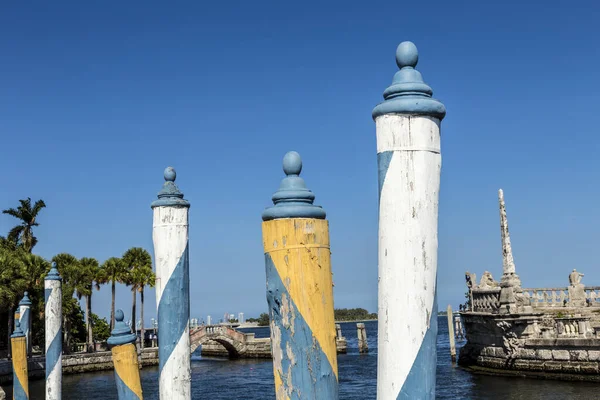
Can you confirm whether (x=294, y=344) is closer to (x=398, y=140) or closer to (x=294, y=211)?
(x=294, y=211)

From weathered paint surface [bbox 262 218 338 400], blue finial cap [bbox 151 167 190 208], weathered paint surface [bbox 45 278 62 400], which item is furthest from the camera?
weathered paint surface [bbox 45 278 62 400]

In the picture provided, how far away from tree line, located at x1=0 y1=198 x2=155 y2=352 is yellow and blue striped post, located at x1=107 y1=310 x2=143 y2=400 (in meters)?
36.6

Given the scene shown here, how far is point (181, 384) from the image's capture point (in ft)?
18.7

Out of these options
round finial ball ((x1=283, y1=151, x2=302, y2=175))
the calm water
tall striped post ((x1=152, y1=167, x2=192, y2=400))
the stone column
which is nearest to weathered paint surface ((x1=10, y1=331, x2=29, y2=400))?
tall striped post ((x1=152, y1=167, x2=192, y2=400))

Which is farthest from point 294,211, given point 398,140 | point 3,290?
point 3,290

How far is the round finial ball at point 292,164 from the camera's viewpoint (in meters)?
3.72

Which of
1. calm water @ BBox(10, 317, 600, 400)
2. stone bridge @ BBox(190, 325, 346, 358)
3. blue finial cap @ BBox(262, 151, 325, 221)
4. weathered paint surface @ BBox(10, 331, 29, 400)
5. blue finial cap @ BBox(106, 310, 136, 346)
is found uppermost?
blue finial cap @ BBox(262, 151, 325, 221)

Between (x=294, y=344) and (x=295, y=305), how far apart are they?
0.19 meters

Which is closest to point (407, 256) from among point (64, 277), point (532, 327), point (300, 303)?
point (300, 303)

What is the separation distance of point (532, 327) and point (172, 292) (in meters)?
27.5

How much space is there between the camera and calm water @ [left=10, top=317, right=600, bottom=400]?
1081 inches

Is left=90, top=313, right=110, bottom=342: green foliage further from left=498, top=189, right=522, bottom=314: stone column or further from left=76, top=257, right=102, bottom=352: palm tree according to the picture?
left=498, top=189, right=522, bottom=314: stone column

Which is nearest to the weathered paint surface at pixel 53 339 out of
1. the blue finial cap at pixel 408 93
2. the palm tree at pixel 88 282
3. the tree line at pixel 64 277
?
the blue finial cap at pixel 408 93

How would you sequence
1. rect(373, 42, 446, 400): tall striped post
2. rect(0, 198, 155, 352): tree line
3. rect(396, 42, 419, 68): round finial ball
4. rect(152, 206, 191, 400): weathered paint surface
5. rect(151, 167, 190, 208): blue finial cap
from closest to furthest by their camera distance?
rect(373, 42, 446, 400): tall striped post, rect(396, 42, 419, 68): round finial ball, rect(152, 206, 191, 400): weathered paint surface, rect(151, 167, 190, 208): blue finial cap, rect(0, 198, 155, 352): tree line
